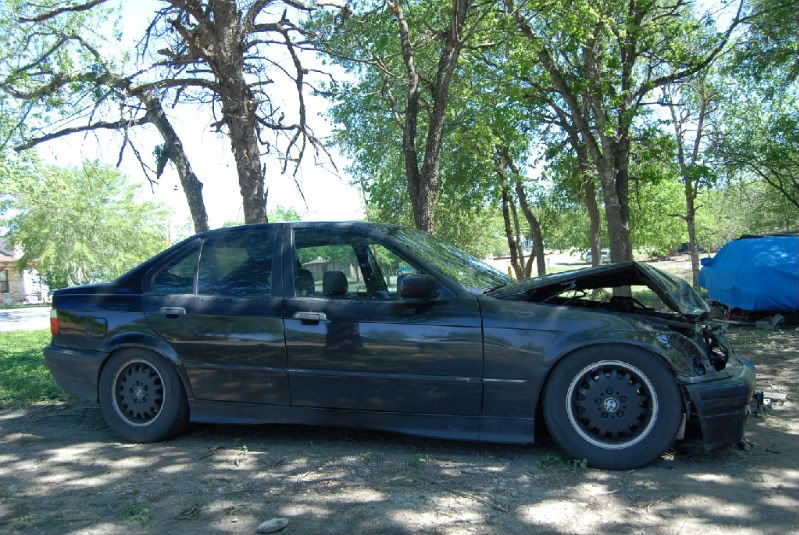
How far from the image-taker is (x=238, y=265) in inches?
195

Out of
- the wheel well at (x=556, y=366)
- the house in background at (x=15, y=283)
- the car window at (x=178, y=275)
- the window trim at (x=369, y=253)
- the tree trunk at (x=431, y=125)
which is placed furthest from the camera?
the house in background at (x=15, y=283)

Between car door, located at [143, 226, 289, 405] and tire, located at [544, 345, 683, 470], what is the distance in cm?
192

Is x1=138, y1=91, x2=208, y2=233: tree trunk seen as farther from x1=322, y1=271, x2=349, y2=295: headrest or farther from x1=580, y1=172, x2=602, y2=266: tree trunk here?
x1=580, y1=172, x2=602, y2=266: tree trunk

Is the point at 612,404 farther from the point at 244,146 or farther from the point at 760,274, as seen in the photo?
the point at 760,274

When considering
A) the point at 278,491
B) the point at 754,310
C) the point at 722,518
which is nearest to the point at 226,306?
the point at 278,491

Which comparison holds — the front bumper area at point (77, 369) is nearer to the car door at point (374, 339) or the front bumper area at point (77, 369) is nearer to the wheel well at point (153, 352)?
the wheel well at point (153, 352)

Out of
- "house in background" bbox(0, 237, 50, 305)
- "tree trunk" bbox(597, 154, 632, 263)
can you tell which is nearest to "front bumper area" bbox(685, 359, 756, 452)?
"tree trunk" bbox(597, 154, 632, 263)

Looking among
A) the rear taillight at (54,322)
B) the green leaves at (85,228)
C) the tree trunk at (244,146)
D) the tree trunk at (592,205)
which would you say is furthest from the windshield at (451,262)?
the green leaves at (85,228)

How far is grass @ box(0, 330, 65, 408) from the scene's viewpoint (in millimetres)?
6523

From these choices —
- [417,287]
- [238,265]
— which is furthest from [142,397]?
[417,287]

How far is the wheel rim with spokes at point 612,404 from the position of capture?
4.01 metres

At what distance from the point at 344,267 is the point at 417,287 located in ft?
2.57

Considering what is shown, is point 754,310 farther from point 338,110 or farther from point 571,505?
point 338,110

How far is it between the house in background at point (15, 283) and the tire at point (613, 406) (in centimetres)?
5524
